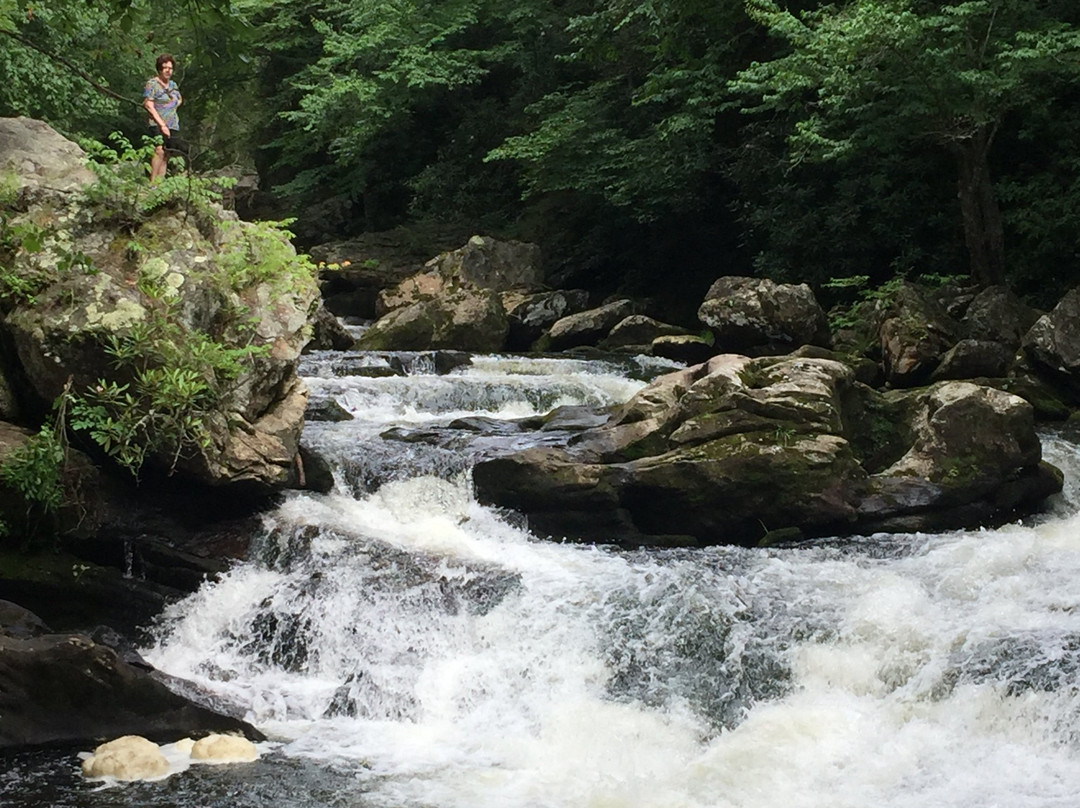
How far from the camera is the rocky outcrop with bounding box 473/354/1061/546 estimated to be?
9.19m

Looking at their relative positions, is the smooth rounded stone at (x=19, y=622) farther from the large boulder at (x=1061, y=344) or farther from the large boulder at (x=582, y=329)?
the large boulder at (x=582, y=329)

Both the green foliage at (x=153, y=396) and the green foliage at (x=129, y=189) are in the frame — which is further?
the green foliage at (x=129, y=189)

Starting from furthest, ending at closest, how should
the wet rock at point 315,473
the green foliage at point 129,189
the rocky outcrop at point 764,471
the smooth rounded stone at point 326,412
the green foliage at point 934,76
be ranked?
the green foliage at point 934,76 → the smooth rounded stone at point 326,412 → the wet rock at point 315,473 → the rocky outcrop at point 764,471 → the green foliage at point 129,189

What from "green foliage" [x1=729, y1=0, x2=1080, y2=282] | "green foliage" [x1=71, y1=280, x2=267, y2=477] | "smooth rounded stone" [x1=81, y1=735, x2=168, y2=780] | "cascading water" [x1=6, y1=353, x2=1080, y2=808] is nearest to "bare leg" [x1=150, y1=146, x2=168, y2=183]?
"green foliage" [x1=71, y1=280, x2=267, y2=477]

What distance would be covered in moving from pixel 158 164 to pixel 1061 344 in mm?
10818

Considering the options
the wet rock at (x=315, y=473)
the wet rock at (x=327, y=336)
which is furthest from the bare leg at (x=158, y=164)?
the wet rock at (x=327, y=336)

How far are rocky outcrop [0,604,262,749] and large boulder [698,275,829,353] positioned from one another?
1080cm

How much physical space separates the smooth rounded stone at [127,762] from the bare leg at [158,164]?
5.29 meters

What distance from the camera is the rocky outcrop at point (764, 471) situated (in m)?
9.19

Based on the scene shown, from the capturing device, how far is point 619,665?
6.95m

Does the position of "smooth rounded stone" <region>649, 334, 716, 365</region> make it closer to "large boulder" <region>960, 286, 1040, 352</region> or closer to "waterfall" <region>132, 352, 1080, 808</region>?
"large boulder" <region>960, 286, 1040, 352</region>

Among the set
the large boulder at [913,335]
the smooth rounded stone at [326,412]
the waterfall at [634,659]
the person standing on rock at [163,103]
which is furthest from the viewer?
the large boulder at [913,335]

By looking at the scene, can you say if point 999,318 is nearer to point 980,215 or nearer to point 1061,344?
point 1061,344

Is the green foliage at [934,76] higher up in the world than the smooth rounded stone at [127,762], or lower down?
higher up
